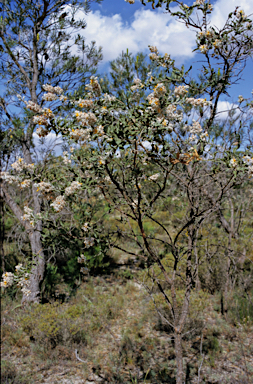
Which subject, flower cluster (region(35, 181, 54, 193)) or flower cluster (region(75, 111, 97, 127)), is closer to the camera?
flower cluster (region(75, 111, 97, 127))

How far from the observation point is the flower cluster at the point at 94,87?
150 cm

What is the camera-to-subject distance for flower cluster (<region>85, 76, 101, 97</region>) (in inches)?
59.0

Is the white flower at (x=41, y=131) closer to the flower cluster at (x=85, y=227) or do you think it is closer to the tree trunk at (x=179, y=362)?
the flower cluster at (x=85, y=227)

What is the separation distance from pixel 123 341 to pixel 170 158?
3171mm

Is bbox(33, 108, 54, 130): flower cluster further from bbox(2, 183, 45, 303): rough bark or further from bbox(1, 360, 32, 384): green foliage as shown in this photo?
bbox(1, 360, 32, 384): green foliage

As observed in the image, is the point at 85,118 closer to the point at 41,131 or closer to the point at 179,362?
the point at 41,131

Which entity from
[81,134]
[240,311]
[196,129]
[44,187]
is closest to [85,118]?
[81,134]

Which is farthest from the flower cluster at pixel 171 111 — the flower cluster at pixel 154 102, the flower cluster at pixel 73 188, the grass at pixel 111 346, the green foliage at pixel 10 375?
the green foliage at pixel 10 375

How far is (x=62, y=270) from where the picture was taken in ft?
19.9

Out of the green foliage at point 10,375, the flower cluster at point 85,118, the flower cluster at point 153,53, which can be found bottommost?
the green foliage at point 10,375

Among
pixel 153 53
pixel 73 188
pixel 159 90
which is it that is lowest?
pixel 73 188

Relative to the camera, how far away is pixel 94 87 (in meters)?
1.53

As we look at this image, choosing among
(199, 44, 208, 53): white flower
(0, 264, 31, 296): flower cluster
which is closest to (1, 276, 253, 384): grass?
(0, 264, 31, 296): flower cluster

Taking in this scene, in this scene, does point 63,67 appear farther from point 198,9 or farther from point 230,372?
point 230,372
